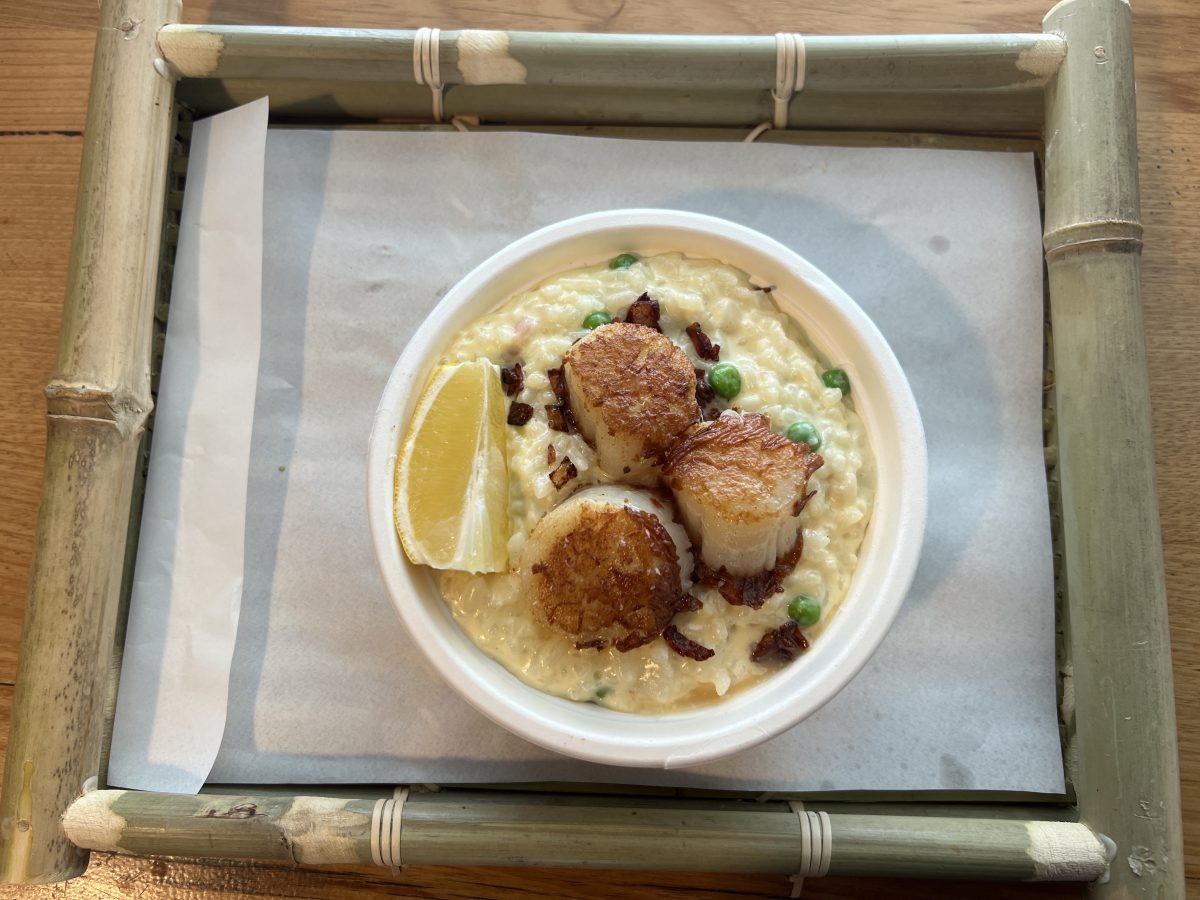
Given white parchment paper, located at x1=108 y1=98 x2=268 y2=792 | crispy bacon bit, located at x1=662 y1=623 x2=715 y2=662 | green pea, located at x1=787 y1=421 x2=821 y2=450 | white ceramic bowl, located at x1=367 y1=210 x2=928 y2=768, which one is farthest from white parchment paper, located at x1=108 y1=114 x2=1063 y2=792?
green pea, located at x1=787 y1=421 x2=821 y2=450

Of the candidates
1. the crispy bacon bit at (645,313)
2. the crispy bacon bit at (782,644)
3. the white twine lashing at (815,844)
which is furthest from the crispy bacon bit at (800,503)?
the white twine lashing at (815,844)

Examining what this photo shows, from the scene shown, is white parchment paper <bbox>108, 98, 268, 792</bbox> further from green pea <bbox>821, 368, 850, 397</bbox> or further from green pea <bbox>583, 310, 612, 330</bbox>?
green pea <bbox>821, 368, 850, 397</bbox>

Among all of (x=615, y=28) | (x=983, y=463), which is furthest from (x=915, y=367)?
(x=615, y=28)

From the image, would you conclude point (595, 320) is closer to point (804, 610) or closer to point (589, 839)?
point (804, 610)

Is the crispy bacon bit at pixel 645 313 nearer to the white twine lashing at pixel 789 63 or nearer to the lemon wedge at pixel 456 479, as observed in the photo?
the lemon wedge at pixel 456 479

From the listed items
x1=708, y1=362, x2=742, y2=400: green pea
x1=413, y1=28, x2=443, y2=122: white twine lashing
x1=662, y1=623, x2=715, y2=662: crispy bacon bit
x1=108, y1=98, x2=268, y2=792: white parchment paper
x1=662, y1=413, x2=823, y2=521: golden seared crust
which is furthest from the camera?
x1=413, y1=28, x2=443, y2=122: white twine lashing
